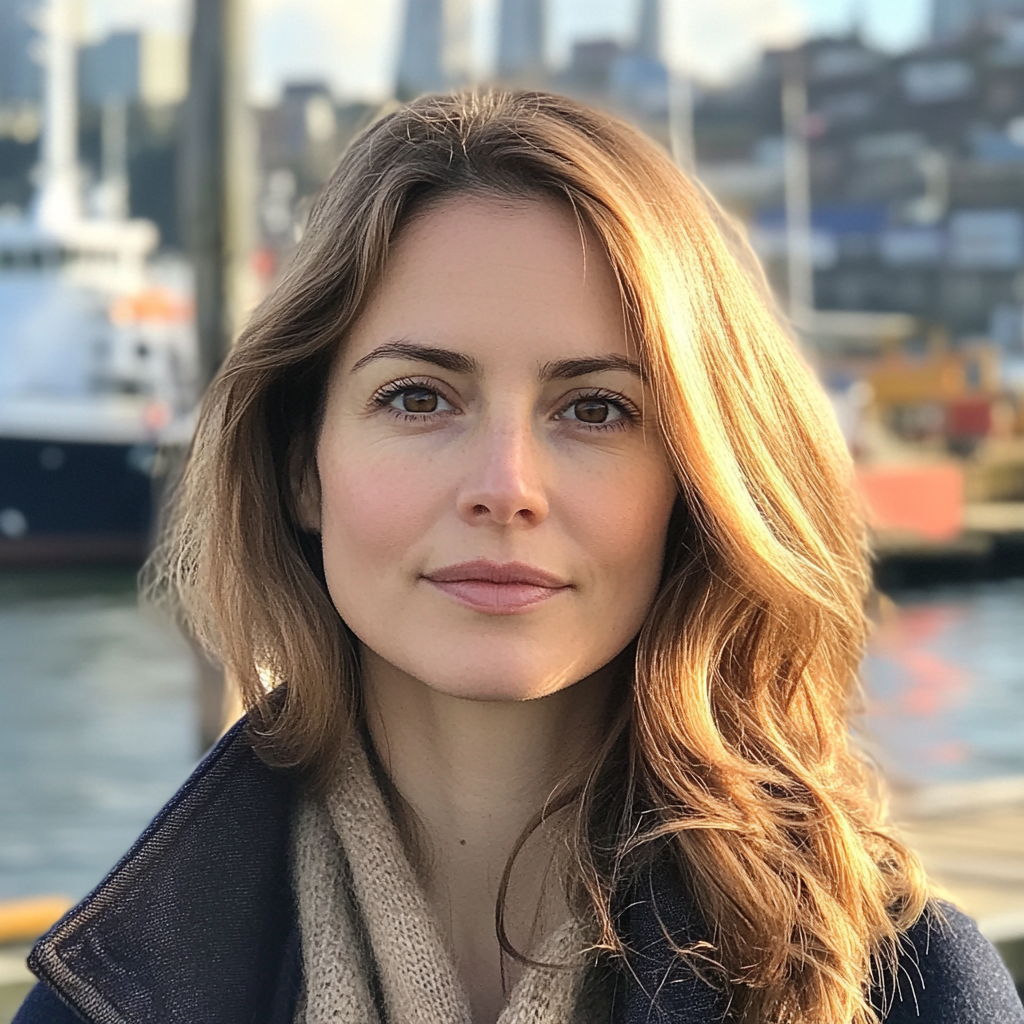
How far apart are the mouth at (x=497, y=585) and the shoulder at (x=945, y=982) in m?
0.41

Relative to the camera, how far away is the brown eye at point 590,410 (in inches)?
53.2

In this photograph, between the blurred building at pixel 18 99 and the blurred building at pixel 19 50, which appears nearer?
the blurred building at pixel 19 50

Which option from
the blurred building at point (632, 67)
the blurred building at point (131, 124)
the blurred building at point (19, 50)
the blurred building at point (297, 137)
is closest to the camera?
the blurred building at point (19, 50)

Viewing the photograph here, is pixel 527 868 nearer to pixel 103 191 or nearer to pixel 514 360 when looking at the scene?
pixel 514 360

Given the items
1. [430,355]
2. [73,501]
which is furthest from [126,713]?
[430,355]

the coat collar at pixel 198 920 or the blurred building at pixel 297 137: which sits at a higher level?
the blurred building at pixel 297 137

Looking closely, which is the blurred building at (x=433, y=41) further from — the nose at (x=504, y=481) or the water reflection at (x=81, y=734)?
the nose at (x=504, y=481)

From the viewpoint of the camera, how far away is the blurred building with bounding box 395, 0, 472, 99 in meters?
21.4

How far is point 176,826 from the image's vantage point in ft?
4.75

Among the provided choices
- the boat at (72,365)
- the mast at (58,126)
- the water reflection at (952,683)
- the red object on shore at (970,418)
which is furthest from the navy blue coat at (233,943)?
the red object on shore at (970,418)

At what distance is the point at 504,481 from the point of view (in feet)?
4.22

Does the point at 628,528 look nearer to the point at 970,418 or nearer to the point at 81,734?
the point at 81,734

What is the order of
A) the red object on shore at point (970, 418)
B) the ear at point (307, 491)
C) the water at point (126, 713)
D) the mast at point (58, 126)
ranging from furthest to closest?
the red object on shore at point (970, 418) → the mast at point (58, 126) → the water at point (126, 713) → the ear at point (307, 491)

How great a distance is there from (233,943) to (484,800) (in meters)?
0.25
